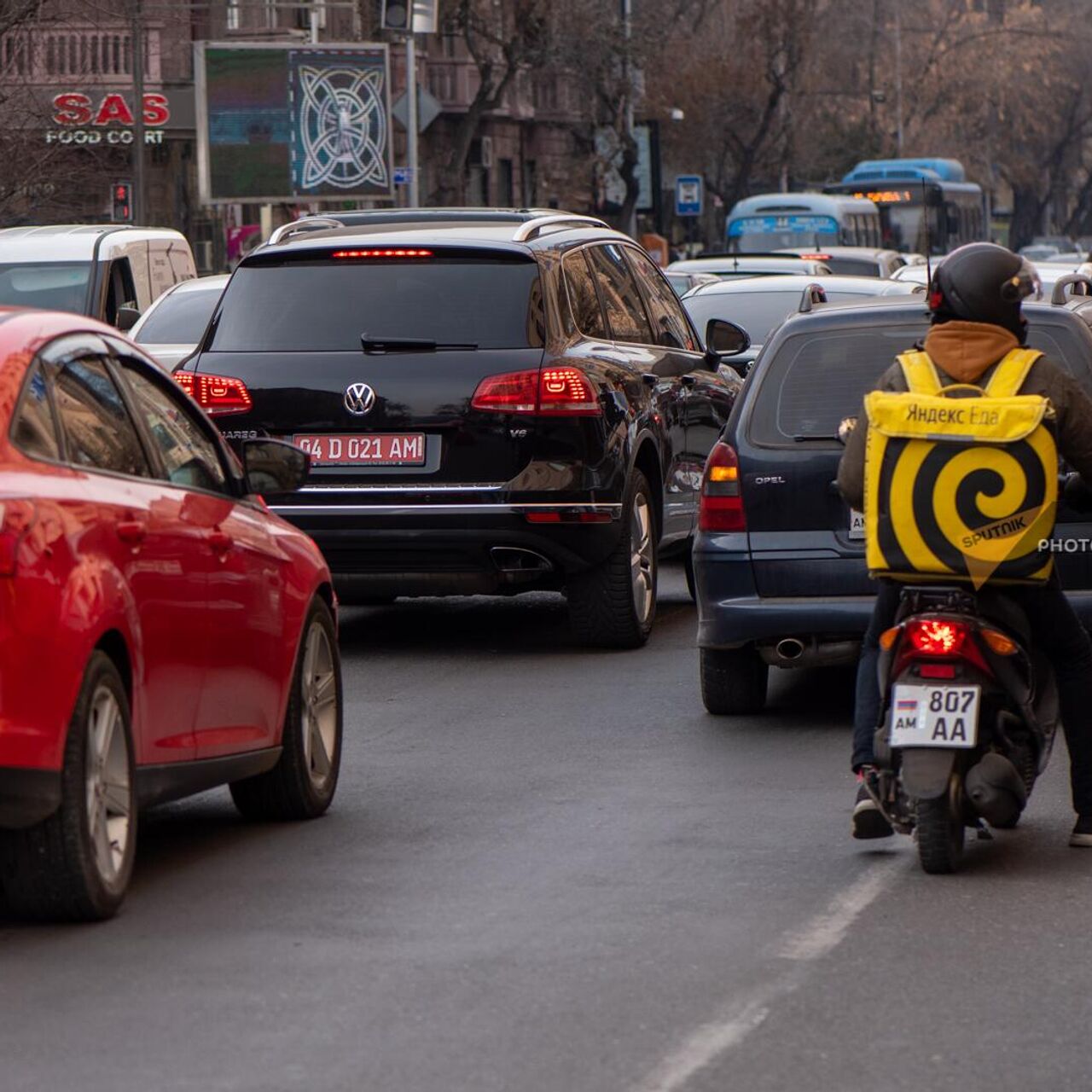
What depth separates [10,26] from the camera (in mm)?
28688

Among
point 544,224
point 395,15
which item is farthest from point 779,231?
point 544,224

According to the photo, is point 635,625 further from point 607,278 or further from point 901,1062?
point 901,1062

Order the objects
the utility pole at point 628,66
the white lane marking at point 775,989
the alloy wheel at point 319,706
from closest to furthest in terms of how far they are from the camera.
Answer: the white lane marking at point 775,989 < the alloy wheel at point 319,706 < the utility pole at point 628,66

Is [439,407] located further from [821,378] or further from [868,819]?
[868,819]

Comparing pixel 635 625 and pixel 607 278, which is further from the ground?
pixel 607 278

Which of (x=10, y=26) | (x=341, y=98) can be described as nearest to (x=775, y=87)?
(x=341, y=98)

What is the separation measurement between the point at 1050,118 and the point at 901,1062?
3638 inches

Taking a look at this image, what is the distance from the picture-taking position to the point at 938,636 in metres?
6.96

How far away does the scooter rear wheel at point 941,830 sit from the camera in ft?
22.8

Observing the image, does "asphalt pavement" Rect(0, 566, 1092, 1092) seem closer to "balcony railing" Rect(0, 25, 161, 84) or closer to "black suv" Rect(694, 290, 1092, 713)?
"black suv" Rect(694, 290, 1092, 713)

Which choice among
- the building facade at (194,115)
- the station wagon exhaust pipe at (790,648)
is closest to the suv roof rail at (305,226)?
the station wagon exhaust pipe at (790,648)

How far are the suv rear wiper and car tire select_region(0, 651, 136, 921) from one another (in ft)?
17.3

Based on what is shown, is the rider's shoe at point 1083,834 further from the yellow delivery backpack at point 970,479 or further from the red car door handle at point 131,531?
the red car door handle at point 131,531

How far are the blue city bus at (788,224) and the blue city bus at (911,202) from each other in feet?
20.4
